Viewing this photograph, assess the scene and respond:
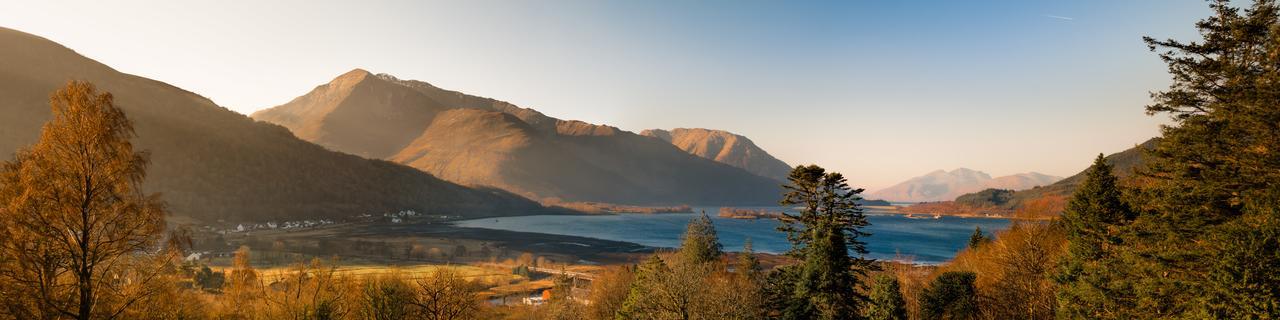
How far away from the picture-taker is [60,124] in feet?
40.7

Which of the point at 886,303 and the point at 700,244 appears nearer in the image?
the point at 886,303

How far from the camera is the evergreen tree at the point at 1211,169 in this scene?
18859mm

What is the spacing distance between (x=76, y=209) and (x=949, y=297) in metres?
54.6

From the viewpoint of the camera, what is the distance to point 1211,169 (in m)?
21.7

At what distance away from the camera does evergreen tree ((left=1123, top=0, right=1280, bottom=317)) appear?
18.9m

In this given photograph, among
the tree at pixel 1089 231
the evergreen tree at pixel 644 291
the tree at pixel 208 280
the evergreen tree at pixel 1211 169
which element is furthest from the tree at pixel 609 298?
the tree at pixel 208 280

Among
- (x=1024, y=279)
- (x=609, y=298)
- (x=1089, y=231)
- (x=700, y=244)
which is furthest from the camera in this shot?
(x=609, y=298)

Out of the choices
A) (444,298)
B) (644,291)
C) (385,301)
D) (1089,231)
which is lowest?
(444,298)

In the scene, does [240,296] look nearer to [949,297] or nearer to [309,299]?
[309,299]

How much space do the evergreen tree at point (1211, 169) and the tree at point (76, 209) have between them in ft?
106

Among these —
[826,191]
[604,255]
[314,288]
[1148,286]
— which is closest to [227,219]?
[604,255]

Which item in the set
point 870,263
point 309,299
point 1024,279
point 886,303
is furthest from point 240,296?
point 1024,279

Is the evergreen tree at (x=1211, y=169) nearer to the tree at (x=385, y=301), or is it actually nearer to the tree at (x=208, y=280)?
the tree at (x=385, y=301)

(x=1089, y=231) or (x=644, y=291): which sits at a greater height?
(x=1089, y=231)
